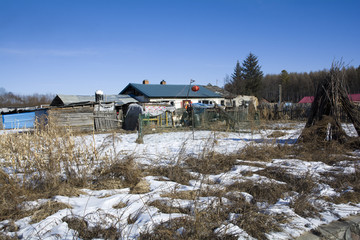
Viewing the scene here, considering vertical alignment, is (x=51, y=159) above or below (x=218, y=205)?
above

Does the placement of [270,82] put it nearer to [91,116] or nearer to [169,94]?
[169,94]

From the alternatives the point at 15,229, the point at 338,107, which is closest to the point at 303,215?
the point at 15,229

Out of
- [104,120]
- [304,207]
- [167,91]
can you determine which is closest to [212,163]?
[304,207]

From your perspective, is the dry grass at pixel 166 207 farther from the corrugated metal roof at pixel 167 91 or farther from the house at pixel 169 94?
the corrugated metal roof at pixel 167 91

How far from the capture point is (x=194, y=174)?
178 inches

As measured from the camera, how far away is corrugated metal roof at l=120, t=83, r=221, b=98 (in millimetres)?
28927

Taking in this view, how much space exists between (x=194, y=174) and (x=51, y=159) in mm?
2505

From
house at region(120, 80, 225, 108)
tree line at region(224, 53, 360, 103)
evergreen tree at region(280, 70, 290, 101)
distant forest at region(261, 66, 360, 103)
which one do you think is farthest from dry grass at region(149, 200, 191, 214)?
evergreen tree at region(280, 70, 290, 101)

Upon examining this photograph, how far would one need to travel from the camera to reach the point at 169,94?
29.5m

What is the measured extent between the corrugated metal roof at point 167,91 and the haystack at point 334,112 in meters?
21.1

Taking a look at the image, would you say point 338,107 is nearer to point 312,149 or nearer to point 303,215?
point 312,149

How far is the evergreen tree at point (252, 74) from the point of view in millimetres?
55188

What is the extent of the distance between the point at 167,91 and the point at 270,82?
57625 mm

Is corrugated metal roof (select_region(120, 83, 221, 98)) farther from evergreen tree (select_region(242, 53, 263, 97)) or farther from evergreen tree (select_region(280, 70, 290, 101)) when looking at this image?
evergreen tree (select_region(280, 70, 290, 101))
